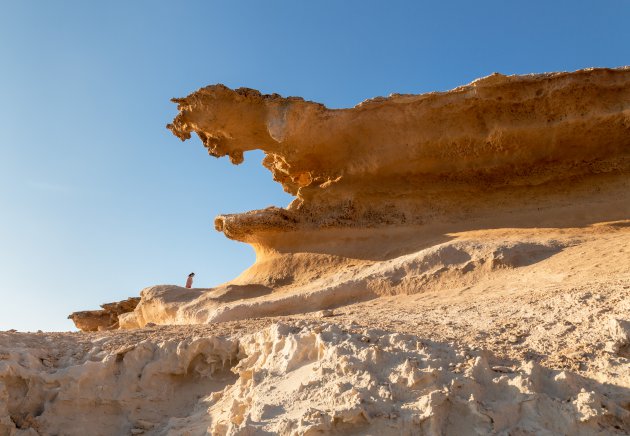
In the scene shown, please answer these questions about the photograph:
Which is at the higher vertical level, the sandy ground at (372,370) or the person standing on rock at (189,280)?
the person standing on rock at (189,280)

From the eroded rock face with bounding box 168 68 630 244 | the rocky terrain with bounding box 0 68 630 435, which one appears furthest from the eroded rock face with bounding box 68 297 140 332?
the eroded rock face with bounding box 168 68 630 244

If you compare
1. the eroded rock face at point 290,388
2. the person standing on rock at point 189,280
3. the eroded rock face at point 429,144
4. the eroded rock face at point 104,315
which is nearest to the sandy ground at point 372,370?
the eroded rock face at point 290,388

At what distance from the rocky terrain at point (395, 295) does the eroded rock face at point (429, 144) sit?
0.9 inches

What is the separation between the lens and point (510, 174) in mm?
7648

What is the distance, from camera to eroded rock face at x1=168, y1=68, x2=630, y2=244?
7.17 meters

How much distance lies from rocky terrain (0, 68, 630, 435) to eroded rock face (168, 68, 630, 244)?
2 centimetres

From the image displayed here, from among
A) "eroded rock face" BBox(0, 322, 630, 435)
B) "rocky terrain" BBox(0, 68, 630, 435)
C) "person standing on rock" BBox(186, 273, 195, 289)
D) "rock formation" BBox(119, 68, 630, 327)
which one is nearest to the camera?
"eroded rock face" BBox(0, 322, 630, 435)

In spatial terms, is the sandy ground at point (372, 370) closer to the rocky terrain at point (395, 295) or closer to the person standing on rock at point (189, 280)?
the rocky terrain at point (395, 295)

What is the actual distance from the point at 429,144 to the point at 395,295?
8.23 feet

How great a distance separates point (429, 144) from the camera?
7.75m

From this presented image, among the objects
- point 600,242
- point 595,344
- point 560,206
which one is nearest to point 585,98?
point 560,206

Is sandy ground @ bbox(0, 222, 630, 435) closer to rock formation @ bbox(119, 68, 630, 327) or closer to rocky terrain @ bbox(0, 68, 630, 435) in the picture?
rocky terrain @ bbox(0, 68, 630, 435)

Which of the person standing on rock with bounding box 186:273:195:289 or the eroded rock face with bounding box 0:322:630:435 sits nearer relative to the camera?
the eroded rock face with bounding box 0:322:630:435

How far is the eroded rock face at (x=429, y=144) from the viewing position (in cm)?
717
